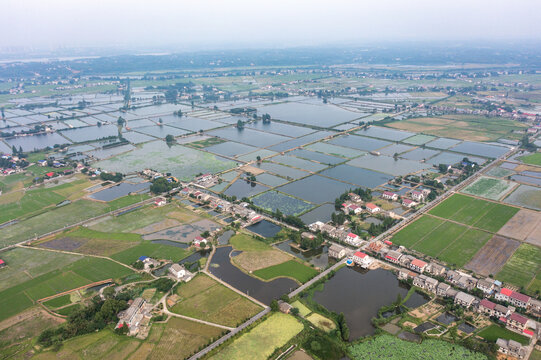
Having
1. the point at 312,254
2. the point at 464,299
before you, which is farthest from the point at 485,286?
the point at 312,254

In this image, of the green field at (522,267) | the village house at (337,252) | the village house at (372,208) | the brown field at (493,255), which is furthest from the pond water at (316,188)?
the green field at (522,267)

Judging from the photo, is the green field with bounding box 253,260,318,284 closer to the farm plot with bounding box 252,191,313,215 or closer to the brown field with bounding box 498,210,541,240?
the farm plot with bounding box 252,191,313,215

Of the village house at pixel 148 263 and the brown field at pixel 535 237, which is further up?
the brown field at pixel 535 237

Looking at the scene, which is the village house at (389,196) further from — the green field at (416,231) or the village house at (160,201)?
the village house at (160,201)

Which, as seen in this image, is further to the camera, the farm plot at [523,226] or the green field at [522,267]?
the farm plot at [523,226]

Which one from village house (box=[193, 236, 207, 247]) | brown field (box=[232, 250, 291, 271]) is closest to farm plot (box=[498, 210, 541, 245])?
brown field (box=[232, 250, 291, 271])

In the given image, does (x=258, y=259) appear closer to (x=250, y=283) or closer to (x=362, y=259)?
(x=250, y=283)
